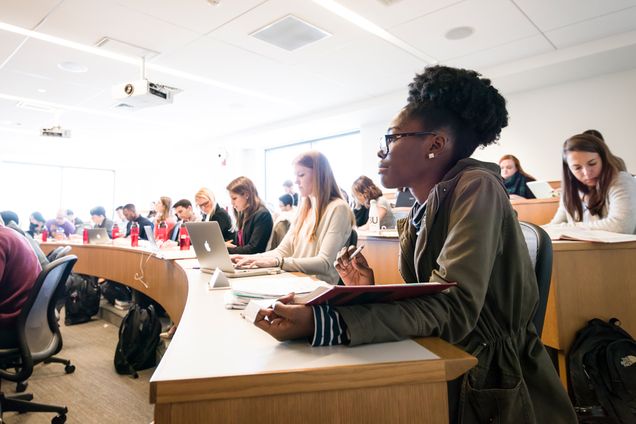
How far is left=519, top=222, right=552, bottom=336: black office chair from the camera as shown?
0.96m

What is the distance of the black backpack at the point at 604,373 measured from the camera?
141 cm

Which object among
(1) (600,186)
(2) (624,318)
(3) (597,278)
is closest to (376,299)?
(3) (597,278)

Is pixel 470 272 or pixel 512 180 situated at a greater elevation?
pixel 512 180

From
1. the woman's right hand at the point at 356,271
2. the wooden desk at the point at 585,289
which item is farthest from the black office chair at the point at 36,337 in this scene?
the wooden desk at the point at 585,289

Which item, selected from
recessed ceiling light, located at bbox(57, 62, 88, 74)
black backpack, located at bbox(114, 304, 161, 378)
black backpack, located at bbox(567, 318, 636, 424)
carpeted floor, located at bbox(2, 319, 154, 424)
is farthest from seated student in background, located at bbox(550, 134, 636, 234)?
recessed ceiling light, located at bbox(57, 62, 88, 74)

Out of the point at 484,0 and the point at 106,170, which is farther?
the point at 106,170

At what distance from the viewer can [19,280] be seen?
71.9 inches

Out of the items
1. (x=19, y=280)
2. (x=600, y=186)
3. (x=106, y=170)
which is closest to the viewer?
(x=19, y=280)

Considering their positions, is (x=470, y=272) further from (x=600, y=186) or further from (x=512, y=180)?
(x=512, y=180)

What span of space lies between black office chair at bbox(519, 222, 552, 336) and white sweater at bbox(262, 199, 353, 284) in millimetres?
939

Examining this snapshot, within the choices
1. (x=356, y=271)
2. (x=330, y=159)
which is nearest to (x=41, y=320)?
(x=356, y=271)

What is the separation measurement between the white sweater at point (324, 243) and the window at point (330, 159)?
4.80 meters

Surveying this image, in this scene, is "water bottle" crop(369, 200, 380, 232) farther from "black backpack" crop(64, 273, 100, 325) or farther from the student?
"black backpack" crop(64, 273, 100, 325)

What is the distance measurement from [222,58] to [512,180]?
338 cm
